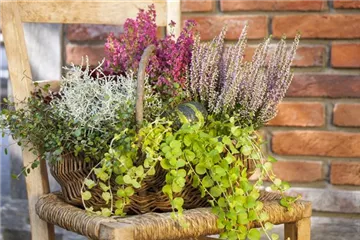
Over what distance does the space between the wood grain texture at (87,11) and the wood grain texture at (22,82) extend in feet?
0.48

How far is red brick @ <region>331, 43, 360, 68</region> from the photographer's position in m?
1.84

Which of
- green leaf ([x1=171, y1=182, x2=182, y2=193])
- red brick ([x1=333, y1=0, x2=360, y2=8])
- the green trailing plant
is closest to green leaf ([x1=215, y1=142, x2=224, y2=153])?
the green trailing plant

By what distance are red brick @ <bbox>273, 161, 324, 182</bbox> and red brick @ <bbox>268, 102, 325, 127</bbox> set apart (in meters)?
0.11

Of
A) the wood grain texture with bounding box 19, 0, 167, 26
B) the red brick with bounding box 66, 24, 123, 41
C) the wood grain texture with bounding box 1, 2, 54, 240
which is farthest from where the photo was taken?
the red brick with bounding box 66, 24, 123, 41

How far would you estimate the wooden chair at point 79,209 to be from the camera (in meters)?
1.27

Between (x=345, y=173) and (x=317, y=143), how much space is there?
114 mm

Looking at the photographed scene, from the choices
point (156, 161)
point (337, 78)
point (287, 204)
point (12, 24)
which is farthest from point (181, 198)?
point (337, 78)

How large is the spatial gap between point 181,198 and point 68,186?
279 millimetres

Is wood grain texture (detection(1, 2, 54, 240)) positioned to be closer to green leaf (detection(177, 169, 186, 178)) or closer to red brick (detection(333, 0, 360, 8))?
green leaf (detection(177, 169, 186, 178))

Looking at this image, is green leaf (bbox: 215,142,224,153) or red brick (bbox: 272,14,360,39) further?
→ red brick (bbox: 272,14,360,39)

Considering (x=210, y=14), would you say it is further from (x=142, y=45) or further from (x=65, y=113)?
(x=65, y=113)

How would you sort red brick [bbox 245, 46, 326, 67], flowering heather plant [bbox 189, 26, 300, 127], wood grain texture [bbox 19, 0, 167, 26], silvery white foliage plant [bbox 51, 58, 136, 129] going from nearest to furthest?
1. silvery white foliage plant [bbox 51, 58, 136, 129]
2. flowering heather plant [bbox 189, 26, 300, 127]
3. wood grain texture [bbox 19, 0, 167, 26]
4. red brick [bbox 245, 46, 326, 67]

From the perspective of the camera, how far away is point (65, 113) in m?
1.40

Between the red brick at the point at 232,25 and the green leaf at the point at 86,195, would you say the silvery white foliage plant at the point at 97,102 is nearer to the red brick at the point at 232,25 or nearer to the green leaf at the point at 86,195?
the green leaf at the point at 86,195
